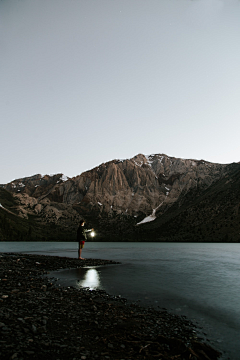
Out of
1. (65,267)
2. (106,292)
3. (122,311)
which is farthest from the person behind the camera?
(65,267)

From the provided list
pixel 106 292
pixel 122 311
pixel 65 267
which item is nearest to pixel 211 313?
pixel 122 311

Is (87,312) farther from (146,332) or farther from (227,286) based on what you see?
(227,286)

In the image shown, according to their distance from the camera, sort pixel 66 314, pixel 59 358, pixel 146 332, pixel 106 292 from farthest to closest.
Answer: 1. pixel 106 292
2. pixel 66 314
3. pixel 146 332
4. pixel 59 358

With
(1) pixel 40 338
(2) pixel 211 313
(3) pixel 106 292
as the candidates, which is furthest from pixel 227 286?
(1) pixel 40 338

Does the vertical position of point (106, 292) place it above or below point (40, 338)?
below

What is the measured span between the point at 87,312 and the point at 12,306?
4090mm

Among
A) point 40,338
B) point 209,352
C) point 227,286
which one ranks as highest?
point 40,338

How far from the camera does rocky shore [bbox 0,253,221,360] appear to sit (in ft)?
28.7

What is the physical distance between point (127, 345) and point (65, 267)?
2551cm

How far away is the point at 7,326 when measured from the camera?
1027cm

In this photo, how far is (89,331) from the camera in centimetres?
1077

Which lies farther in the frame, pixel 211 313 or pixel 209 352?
pixel 211 313

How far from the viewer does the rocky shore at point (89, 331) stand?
28.7 feet

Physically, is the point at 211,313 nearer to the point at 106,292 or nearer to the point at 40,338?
the point at 106,292
